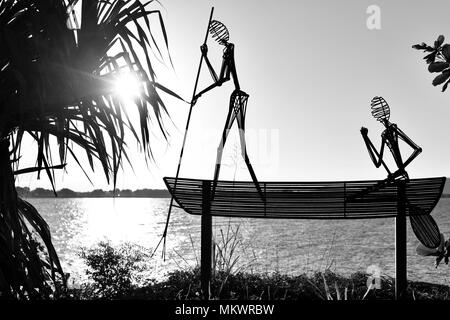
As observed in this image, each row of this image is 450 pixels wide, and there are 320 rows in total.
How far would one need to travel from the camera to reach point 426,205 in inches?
170

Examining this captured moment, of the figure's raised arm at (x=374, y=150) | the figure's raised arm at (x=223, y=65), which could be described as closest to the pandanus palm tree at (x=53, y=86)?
the figure's raised arm at (x=223, y=65)

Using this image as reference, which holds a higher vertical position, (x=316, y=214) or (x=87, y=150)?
(x=87, y=150)

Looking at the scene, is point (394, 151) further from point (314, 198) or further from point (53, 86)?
point (53, 86)

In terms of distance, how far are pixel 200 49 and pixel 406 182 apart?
2.29 meters

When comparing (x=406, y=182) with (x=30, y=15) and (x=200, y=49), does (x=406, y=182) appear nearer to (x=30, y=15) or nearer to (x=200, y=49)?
(x=200, y=49)

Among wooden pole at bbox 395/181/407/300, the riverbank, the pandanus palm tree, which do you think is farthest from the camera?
the riverbank

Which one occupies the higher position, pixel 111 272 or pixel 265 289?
pixel 111 272

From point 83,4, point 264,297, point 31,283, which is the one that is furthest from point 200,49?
point 264,297

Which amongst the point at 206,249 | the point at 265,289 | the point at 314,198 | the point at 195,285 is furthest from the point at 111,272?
the point at 314,198

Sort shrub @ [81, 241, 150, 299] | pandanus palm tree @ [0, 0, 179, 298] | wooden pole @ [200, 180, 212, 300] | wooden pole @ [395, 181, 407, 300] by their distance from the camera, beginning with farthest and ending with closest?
1. shrub @ [81, 241, 150, 299]
2. wooden pole @ [395, 181, 407, 300]
3. wooden pole @ [200, 180, 212, 300]
4. pandanus palm tree @ [0, 0, 179, 298]

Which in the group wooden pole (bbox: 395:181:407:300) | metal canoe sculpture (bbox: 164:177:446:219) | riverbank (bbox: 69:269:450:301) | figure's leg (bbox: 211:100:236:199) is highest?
figure's leg (bbox: 211:100:236:199)

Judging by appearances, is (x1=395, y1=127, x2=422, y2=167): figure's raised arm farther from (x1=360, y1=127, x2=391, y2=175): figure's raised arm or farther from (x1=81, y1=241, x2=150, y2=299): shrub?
(x1=81, y1=241, x2=150, y2=299): shrub

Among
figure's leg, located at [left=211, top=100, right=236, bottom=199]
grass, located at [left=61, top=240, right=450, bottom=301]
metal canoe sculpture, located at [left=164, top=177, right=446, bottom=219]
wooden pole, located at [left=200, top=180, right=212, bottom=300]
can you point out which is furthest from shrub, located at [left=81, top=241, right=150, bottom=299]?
figure's leg, located at [left=211, top=100, right=236, bottom=199]

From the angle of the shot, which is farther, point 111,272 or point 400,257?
point 111,272
